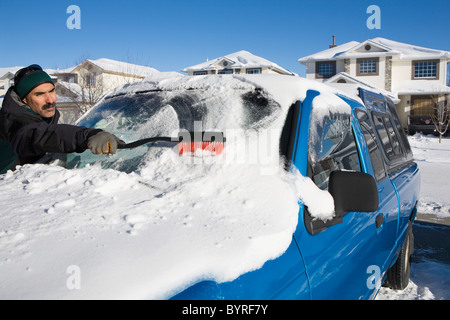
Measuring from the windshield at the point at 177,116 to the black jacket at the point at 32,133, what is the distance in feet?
0.56

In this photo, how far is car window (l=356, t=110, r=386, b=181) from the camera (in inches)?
103

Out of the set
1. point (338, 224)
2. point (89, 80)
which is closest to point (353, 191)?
point (338, 224)

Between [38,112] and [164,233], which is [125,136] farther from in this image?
[164,233]

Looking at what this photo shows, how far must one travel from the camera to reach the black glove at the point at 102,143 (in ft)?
6.13

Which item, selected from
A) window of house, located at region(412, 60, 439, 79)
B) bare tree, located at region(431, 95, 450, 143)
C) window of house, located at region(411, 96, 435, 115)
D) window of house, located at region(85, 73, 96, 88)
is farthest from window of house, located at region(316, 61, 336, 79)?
window of house, located at region(85, 73, 96, 88)

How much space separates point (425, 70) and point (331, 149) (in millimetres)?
31624

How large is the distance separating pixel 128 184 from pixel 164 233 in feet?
1.60

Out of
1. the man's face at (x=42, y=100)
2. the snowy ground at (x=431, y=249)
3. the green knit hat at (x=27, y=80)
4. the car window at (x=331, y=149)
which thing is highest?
the green knit hat at (x=27, y=80)

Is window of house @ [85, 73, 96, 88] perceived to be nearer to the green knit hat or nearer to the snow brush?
the green knit hat

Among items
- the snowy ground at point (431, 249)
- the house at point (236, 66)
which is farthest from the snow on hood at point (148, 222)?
the house at point (236, 66)

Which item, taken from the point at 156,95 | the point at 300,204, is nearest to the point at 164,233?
the point at 300,204

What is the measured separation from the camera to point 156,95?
2.45m

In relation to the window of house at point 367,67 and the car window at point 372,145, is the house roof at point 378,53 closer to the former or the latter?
the window of house at point 367,67
